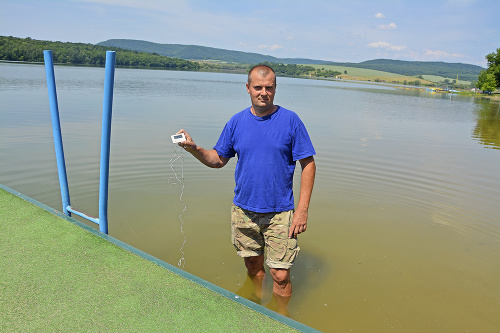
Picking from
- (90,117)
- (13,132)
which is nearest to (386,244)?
(13,132)

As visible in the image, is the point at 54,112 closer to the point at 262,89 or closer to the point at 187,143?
the point at 187,143

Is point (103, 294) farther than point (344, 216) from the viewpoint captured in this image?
No

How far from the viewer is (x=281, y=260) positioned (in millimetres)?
3066

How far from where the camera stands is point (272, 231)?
3.02 meters

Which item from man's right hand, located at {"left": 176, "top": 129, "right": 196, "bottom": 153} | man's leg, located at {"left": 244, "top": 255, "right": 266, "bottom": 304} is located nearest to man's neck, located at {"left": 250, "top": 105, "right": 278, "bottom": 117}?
man's right hand, located at {"left": 176, "top": 129, "right": 196, "bottom": 153}

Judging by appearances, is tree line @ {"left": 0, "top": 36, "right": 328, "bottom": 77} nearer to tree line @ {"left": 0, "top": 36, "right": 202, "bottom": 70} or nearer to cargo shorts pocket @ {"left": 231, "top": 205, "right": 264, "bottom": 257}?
tree line @ {"left": 0, "top": 36, "right": 202, "bottom": 70}

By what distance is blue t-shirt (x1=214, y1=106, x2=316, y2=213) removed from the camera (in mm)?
2832

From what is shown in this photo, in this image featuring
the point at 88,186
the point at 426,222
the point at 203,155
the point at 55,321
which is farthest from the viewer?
the point at 88,186

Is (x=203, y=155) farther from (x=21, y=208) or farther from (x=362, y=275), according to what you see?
(x=362, y=275)

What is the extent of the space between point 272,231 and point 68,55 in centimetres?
8475

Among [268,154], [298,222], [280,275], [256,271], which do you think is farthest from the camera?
[256,271]

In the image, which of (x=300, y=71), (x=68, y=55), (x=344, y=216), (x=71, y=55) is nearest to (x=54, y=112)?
(x=344, y=216)

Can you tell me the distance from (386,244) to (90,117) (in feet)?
38.3

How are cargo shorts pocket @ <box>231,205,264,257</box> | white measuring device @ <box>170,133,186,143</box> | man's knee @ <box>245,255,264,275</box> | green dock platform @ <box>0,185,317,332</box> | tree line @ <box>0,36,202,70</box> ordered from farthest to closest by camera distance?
tree line @ <box>0,36,202,70</box> → man's knee @ <box>245,255,264,275</box> → cargo shorts pocket @ <box>231,205,264,257</box> → white measuring device @ <box>170,133,186,143</box> → green dock platform @ <box>0,185,317,332</box>
